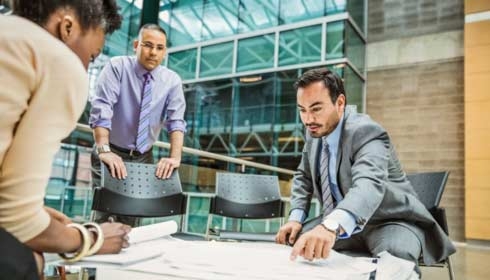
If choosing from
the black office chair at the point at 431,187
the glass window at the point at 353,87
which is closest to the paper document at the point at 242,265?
the black office chair at the point at 431,187

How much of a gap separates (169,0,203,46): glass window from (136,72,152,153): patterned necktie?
7.04 metres

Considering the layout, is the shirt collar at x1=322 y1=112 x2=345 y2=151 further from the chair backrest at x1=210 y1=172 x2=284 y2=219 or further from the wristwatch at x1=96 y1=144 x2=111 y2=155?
the chair backrest at x1=210 y1=172 x2=284 y2=219

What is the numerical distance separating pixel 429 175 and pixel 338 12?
5.84 m

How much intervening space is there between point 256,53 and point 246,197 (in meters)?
6.03

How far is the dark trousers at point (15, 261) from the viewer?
418 millimetres

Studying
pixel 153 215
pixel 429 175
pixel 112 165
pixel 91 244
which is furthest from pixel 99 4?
pixel 429 175

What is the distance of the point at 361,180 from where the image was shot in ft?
3.60

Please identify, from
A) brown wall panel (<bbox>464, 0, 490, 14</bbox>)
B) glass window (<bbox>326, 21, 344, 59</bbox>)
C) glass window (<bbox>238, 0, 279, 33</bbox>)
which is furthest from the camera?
glass window (<bbox>238, 0, 279, 33</bbox>)

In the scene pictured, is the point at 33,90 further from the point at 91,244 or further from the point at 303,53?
the point at 303,53

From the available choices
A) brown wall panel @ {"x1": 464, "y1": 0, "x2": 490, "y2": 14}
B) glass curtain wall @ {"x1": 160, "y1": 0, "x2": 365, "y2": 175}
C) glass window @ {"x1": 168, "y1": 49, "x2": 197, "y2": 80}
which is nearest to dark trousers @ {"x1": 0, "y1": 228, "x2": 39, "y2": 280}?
glass curtain wall @ {"x1": 160, "y1": 0, "x2": 365, "y2": 175}

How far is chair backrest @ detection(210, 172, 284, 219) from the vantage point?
2.32 meters

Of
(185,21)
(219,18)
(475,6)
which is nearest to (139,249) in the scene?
(475,6)

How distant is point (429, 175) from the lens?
180cm

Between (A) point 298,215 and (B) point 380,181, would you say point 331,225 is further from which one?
(A) point 298,215
